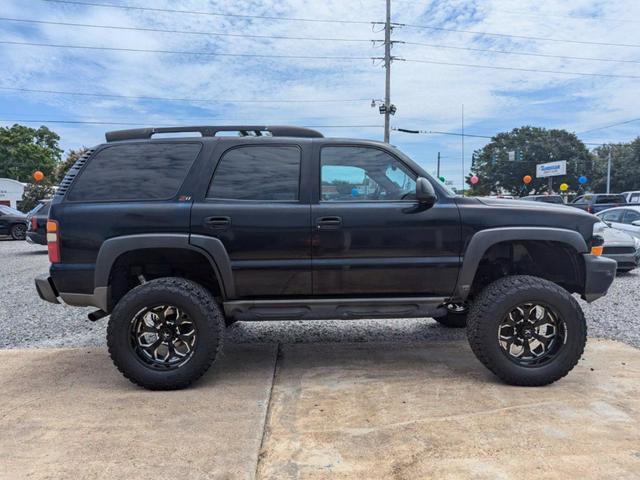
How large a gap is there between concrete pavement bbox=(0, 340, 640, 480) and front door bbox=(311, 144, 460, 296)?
2.57 feet

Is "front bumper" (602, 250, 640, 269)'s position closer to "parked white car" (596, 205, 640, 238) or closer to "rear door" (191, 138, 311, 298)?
"parked white car" (596, 205, 640, 238)

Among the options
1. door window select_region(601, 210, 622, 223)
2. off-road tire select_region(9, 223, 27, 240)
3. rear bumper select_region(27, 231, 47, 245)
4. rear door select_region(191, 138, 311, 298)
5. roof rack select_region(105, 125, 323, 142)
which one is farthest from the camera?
off-road tire select_region(9, 223, 27, 240)

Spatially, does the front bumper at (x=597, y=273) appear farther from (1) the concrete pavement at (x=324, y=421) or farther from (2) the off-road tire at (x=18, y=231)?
(2) the off-road tire at (x=18, y=231)

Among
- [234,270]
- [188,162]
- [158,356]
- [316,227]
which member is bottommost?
[158,356]

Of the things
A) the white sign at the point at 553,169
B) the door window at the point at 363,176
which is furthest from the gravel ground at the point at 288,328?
the white sign at the point at 553,169

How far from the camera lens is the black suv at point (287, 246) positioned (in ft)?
12.3

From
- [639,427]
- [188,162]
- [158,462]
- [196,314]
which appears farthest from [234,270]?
[639,427]

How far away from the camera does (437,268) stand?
3.88 meters

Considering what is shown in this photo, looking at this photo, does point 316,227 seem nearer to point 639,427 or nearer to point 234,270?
point 234,270

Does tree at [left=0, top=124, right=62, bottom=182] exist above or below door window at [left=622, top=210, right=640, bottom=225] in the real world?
above

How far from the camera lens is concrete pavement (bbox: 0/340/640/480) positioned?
2.70m

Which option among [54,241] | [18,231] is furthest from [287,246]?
[18,231]

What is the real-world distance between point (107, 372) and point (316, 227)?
87.7 inches

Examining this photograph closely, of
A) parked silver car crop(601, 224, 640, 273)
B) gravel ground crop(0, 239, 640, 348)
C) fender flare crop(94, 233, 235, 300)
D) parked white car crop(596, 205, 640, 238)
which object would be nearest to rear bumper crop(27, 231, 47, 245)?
gravel ground crop(0, 239, 640, 348)
